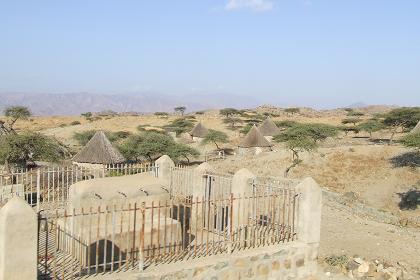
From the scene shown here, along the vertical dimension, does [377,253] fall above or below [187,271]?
below

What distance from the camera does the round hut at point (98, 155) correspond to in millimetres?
28078

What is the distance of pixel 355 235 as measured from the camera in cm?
1560

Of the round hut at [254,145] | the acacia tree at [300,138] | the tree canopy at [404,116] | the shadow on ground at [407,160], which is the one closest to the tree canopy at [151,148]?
the round hut at [254,145]

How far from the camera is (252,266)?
31.9 ft

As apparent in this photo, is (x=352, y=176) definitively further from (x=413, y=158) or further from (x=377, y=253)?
(x=377, y=253)

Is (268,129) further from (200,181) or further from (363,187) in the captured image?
(200,181)

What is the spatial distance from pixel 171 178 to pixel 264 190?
14.4 ft

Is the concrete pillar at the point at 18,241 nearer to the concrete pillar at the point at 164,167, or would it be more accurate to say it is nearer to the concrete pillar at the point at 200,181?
the concrete pillar at the point at 200,181

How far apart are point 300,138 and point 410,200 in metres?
10.2

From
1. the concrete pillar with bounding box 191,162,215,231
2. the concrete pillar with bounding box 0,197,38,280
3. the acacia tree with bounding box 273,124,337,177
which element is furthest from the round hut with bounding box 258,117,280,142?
the concrete pillar with bounding box 0,197,38,280

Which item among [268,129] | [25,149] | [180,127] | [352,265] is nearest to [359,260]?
[352,265]

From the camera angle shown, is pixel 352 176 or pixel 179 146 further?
pixel 179 146

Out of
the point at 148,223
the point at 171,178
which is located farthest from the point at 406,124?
the point at 148,223

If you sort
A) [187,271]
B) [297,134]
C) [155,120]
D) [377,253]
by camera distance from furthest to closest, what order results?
[155,120] → [297,134] → [377,253] → [187,271]
